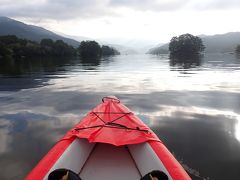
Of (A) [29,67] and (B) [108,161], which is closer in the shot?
(B) [108,161]

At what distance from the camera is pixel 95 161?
707 cm

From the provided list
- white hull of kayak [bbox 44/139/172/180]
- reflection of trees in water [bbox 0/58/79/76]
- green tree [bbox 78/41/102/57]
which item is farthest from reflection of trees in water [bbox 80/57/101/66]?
green tree [bbox 78/41/102/57]

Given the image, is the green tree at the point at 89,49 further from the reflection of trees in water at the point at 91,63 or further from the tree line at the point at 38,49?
the reflection of trees in water at the point at 91,63

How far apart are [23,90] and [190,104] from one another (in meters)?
15.3

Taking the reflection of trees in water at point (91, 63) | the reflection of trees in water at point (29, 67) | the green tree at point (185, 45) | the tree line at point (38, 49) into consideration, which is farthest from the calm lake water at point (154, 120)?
the green tree at point (185, 45)

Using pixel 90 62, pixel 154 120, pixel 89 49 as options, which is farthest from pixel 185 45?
pixel 154 120

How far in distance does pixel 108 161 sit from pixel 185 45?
6274 inches

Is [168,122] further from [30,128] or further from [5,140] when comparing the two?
[5,140]

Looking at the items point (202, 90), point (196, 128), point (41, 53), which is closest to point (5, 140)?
point (196, 128)

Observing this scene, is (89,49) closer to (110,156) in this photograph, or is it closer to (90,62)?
(90,62)

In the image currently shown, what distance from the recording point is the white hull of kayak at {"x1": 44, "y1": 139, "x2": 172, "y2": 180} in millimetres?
6238

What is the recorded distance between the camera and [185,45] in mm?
157500

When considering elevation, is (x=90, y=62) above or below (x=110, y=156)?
below

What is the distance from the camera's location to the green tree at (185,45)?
157500 mm
